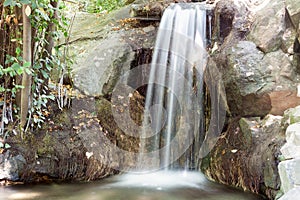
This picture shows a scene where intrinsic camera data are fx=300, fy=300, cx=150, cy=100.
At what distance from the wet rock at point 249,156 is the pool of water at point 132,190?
14 cm

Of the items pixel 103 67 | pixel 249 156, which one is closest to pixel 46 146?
pixel 103 67

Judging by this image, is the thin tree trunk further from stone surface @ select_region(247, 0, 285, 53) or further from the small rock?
stone surface @ select_region(247, 0, 285, 53)

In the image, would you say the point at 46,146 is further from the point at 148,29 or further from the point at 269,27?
the point at 269,27

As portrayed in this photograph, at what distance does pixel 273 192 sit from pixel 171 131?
84.7 inches

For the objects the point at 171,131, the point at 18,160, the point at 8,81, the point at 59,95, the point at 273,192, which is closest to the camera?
the point at 273,192

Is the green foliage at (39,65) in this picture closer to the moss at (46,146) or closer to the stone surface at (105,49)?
the moss at (46,146)

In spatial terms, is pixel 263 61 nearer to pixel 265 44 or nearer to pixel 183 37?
pixel 265 44

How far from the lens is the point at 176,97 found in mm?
5195

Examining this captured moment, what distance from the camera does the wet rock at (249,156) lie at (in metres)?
3.38

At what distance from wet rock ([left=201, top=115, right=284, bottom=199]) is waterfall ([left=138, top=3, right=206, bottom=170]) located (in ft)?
1.99

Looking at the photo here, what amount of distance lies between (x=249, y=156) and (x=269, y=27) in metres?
2.11

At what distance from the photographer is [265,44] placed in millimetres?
4488

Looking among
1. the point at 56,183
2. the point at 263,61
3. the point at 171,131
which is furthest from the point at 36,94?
the point at 263,61

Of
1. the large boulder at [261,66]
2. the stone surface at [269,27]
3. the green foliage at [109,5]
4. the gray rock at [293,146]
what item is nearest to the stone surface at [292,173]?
the gray rock at [293,146]
